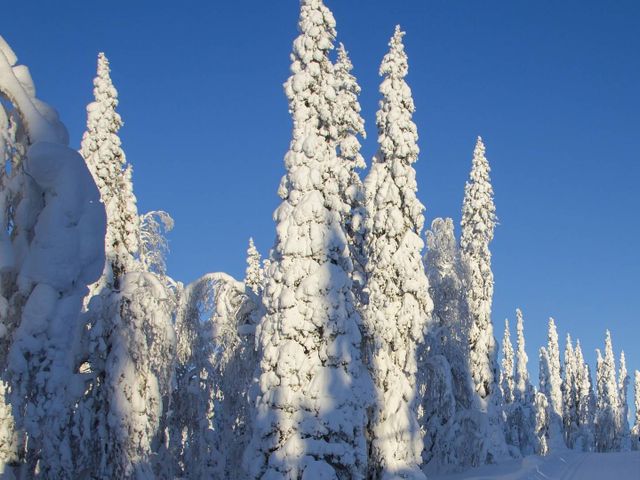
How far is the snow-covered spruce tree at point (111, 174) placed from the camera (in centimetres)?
1966

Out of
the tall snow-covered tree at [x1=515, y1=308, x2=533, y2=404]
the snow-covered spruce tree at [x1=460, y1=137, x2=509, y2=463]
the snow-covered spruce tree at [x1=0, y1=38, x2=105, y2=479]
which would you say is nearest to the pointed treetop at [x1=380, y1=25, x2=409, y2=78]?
the snow-covered spruce tree at [x1=460, y1=137, x2=509, y2=463]

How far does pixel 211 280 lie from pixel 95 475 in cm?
687

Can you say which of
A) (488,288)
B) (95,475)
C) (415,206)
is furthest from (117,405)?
(488,288)

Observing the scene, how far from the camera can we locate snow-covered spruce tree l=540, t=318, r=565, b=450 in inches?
3494

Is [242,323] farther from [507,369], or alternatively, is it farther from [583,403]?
[583,403]

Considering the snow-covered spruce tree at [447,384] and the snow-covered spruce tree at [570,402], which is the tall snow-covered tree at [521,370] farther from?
the snow-covered spruce tree at [447,384]

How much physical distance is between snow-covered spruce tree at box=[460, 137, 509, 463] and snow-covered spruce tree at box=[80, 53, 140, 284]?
56.3ft

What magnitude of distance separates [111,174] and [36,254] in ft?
37.2

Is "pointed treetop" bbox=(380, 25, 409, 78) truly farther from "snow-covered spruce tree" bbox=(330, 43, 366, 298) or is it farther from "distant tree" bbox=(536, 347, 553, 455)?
"distant tree" bbox=(536, 347, 553, 455)

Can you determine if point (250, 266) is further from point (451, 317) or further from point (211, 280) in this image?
point (211, 280)

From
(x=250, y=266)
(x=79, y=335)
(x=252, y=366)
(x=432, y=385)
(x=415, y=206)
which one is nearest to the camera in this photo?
(x=79, y=335)

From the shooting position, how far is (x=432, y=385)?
26.4 metres

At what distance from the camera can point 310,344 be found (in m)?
17.8

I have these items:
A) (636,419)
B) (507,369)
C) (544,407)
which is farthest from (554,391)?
(636,419)
